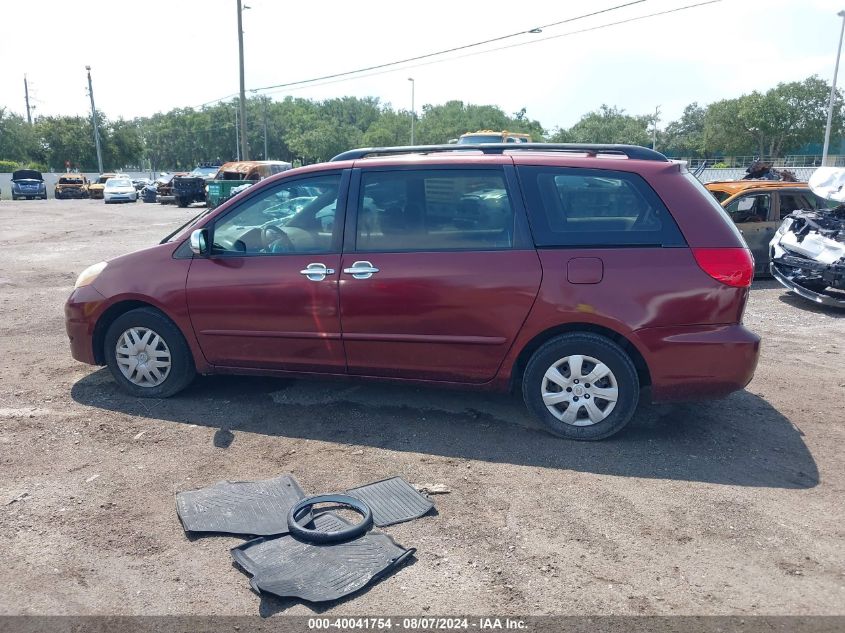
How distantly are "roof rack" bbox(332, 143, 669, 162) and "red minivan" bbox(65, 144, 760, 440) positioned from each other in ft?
0.06

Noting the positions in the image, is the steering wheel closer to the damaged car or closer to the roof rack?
the roof rack

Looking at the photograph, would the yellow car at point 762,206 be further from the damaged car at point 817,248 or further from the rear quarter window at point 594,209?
the rear quarter window at point 594,209

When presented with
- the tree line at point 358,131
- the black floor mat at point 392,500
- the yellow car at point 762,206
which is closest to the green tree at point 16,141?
the tree line at point 358,131

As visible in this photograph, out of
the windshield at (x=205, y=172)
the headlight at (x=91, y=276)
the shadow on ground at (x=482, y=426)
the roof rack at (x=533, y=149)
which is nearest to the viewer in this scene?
the shadow on ground at (x=482, y=426)

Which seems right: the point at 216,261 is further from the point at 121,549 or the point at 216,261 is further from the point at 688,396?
the point at 688,396

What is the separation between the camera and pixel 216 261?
5105mm

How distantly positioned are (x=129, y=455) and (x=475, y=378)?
2.29 m

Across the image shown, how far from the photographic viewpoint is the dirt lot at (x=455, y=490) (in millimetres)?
3037

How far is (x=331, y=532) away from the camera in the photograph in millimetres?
3453

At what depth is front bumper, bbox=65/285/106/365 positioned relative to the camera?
5.35m

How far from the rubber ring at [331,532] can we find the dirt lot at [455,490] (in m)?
0.17

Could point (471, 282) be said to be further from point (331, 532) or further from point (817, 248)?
point (817, 248)

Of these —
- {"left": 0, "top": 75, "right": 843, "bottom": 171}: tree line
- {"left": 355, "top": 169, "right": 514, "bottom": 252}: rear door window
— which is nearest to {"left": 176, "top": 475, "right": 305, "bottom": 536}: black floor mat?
{"left": 355, "top": 169, "right": 514, "bottom": 252}: rear door window

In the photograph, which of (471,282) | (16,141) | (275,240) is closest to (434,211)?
(471,282)
